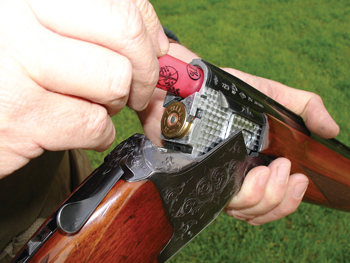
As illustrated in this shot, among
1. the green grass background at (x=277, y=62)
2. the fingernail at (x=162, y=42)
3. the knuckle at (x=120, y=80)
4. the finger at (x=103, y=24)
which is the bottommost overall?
the green grass background at (x=277, y=62)

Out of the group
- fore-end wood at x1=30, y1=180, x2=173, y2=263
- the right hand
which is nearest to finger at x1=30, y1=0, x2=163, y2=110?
the right hand

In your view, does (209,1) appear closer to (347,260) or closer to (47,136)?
(347,260)

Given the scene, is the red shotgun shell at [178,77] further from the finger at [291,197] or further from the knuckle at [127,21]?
the finger at [291,197]

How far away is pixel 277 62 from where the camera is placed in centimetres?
463

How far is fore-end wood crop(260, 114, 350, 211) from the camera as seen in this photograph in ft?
4.90

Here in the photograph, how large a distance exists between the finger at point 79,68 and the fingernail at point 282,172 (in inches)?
45.6

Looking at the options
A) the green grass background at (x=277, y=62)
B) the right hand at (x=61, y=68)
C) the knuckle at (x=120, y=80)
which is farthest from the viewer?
the green grass background at (x=277, y=62)

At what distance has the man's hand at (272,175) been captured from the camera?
1553 mm

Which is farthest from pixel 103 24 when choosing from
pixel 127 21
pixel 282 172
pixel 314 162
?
pixel 314 162

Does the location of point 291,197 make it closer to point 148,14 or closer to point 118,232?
point 118,232

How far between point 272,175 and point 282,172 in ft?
0.21

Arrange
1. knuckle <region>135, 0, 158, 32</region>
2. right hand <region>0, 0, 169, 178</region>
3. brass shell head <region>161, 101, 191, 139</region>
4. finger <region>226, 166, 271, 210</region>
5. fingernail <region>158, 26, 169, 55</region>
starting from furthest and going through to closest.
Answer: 1. finger <region>226, 166, 271, 210</region>
2. brass shell head <region>161, 101, 191, 139</region>
3. fingernail <region>158, 26, 169, 55</region>
4. knuckle <region>135, 0, 158, 32</region>
5. right hand <region>0, 0, 169, 178</region>

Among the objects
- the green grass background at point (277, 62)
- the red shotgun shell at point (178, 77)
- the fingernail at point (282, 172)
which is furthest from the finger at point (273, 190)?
the green grass background at point (277, 62)

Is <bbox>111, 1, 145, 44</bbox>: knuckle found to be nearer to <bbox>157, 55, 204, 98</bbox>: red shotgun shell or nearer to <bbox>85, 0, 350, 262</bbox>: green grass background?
<bbox>157, 55, 204, 98</bbox>: red shotgun shell
